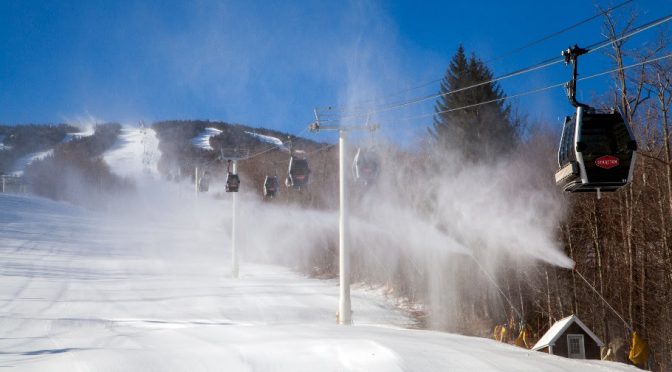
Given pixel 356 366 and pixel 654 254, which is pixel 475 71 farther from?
pixel 356 366

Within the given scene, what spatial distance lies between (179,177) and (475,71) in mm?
38230

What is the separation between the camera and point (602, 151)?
26.3 feet

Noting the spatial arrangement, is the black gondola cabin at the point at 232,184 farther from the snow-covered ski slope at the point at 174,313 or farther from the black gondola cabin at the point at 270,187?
the snow-covered ski slope at the point at 174,313

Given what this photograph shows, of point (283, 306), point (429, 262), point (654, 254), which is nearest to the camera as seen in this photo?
point (654, 254)

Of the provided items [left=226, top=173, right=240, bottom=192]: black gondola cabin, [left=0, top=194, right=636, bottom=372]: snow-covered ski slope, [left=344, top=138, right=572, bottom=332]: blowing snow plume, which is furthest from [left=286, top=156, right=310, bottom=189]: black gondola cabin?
[left=344, top=138, right=572, bottom=332]: blowing snow plume

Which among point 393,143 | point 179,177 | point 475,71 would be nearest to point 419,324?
point 393,143

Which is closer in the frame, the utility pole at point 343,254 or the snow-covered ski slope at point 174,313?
the snow-covered ski slope at point 174,313

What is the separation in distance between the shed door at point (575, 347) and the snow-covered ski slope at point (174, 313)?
21.3 feet

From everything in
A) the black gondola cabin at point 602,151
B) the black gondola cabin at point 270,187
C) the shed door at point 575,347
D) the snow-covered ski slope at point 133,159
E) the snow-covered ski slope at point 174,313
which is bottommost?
the shed door at point 575,347

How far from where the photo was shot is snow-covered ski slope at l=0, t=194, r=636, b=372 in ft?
24.6

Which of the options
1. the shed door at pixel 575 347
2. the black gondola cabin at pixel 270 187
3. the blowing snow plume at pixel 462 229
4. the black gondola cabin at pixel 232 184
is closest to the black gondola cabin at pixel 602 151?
the shed door at pixel 575 347

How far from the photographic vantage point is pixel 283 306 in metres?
25.6

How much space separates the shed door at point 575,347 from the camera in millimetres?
18188

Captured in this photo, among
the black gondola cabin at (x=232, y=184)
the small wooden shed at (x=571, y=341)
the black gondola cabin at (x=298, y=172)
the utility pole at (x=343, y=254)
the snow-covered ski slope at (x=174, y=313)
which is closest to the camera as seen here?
the snow-covered ski slope at (x=174, y=313)
